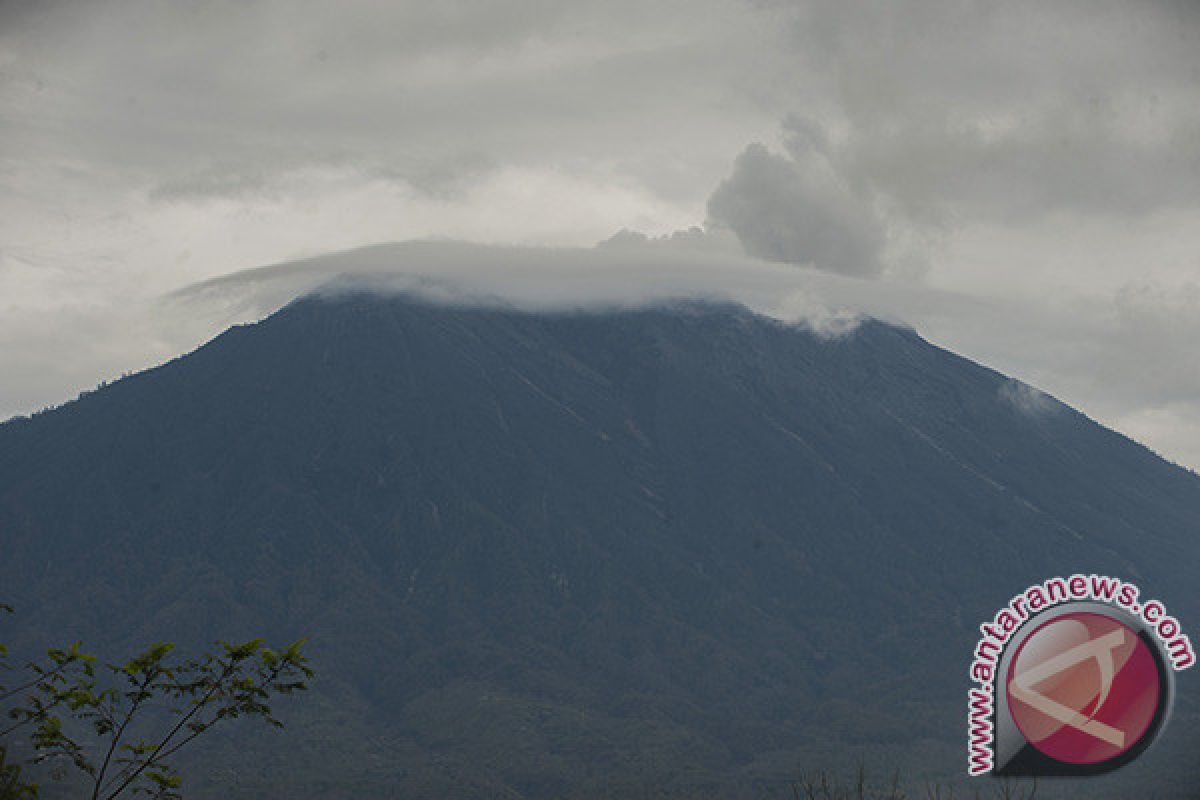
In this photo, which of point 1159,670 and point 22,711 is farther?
point 1159,670

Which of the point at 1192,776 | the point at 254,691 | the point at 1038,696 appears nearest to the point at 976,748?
the point at 1038,696

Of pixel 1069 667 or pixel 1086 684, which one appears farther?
pixel 1086 684

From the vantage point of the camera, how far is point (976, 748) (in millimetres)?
45750

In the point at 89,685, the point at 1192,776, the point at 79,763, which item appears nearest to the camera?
the point at 79,763

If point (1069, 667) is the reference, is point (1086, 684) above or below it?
below

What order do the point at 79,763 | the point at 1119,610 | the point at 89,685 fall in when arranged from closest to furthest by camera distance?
the point at 79,763 → the point at 89,685 → the point at 1119,610

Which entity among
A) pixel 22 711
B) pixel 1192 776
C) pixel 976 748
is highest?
pixel 22 711

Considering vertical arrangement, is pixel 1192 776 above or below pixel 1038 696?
below

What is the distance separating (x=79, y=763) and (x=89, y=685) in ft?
7.87

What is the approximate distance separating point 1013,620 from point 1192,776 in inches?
5877

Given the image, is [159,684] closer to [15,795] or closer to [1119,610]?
[15,795]

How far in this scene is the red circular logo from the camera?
148 feet

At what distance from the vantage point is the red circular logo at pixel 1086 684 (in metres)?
45.2

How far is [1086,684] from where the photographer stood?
45.6 m
